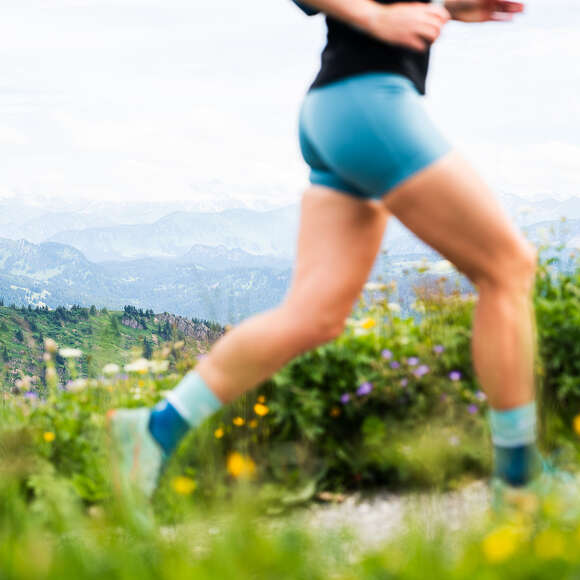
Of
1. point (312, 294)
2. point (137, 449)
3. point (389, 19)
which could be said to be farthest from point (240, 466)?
point (389, 19)

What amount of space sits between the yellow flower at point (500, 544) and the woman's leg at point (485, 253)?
2.48ft

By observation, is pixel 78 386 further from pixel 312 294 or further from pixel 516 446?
pixel 516 446

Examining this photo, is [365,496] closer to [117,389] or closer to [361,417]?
[361,417]

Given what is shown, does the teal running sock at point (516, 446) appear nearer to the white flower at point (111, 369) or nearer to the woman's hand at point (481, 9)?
the woman's hand at point (481, 9)

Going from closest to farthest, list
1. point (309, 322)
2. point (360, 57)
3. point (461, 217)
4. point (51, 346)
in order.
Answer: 1. point (461, 217)
2. point (360, 57)
3. point (309, 322)
4. point (51, 346)

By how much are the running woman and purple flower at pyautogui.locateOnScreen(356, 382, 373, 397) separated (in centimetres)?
86

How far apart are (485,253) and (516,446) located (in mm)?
577

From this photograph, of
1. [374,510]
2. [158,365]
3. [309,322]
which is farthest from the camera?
[158,365]

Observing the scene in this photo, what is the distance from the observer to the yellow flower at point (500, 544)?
151 cm

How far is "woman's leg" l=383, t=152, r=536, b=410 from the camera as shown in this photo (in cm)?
220

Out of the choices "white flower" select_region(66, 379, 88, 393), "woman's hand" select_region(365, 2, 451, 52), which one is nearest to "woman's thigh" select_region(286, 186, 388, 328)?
"woman's hand" select_region(365, 2, 451, 52)

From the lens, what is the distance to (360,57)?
7.57ft

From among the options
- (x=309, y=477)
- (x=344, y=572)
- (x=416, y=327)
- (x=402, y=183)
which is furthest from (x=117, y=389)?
(x=344, y=572)

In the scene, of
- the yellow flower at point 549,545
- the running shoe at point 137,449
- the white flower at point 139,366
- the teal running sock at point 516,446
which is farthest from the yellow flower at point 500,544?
the white flower at point 139,366
